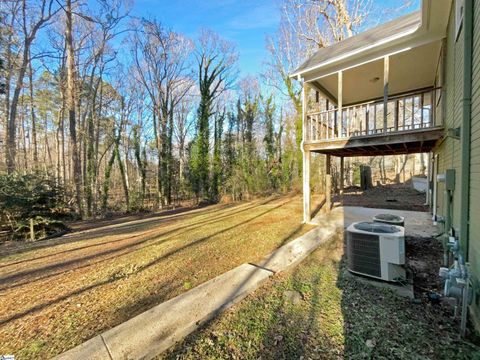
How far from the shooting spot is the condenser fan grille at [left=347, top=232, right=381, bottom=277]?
3.04 m

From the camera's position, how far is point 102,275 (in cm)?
344

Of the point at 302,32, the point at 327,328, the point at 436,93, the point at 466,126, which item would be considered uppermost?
the point at 302,32

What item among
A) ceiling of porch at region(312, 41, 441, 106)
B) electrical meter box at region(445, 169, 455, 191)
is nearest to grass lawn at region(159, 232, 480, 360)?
electrical meter box at region(445, 169, 455, 191)

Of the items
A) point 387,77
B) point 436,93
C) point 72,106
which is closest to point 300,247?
point 387,77

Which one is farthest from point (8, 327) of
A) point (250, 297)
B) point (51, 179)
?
point (51, 179)

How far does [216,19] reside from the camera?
1330 cm

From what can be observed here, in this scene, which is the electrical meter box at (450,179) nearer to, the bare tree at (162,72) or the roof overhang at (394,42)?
the roof overhang at (394,42)

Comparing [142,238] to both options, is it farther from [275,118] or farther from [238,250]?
[275,118]

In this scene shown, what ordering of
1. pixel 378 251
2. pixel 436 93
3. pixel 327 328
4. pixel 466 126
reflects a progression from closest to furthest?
pixel 327 328 < pixel 466 126 < pixel 378 251 < pixel 436 93

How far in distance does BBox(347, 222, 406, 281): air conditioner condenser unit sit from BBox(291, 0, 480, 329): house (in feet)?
1.91

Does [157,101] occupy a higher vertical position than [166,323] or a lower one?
higher

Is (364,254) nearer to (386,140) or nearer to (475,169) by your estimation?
(475,169)

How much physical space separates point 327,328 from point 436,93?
6.71 m

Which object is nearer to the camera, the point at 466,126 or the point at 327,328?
the point at 327,328
